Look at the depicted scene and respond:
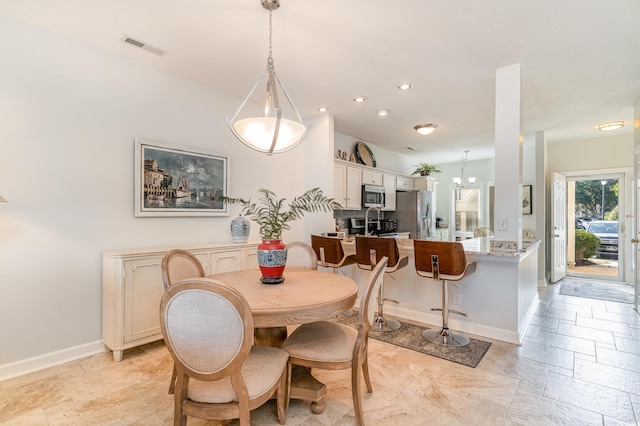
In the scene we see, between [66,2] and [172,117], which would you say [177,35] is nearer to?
[66,2]

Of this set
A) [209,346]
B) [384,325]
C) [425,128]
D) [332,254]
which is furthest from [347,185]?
[209,346]

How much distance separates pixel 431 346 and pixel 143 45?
377cm

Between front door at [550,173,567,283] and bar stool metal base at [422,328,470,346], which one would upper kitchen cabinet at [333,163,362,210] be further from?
front door at [550,173,567,283]

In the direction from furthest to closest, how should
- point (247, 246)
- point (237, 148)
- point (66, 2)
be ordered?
point (237, 148)
point (247, 246)
point (66, 2)

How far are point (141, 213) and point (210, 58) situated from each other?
162 cm

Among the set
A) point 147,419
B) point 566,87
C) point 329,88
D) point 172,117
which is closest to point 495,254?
point 566,87

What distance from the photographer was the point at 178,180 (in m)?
3.32

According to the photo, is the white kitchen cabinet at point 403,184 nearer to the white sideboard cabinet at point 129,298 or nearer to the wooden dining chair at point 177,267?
the white sideboard cabinet at point 129,298

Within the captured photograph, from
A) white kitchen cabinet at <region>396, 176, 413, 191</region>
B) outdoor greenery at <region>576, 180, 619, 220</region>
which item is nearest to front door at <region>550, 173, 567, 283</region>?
outdoor greenery at <region>576, 180, 619, 220</region>

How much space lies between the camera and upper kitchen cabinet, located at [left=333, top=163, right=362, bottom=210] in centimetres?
488

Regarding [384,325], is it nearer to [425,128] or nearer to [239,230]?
[239,230]

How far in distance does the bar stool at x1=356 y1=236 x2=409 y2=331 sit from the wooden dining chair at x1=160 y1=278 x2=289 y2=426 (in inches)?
78.4

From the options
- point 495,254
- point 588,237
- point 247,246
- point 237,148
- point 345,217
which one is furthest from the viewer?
point 588,237

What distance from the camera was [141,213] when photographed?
9.95ft
